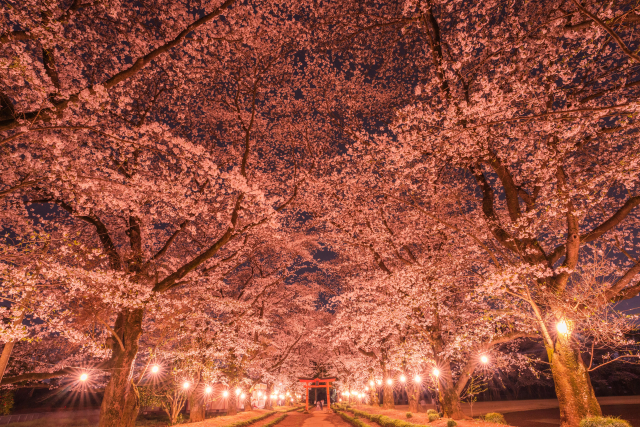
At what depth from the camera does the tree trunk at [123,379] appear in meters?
8.63

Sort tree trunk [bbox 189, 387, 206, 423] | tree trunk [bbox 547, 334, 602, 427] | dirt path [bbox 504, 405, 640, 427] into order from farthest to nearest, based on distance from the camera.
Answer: tree trunk [bbox 189, 387, 206, 423]
dirt path [bbox 504, 405, 640, 427]
tree trunk [bbox 547, 334, 602, 427]

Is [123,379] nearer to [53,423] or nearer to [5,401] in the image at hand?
[53,423]

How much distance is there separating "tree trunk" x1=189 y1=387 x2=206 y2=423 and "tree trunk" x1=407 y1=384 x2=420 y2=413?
13581mm

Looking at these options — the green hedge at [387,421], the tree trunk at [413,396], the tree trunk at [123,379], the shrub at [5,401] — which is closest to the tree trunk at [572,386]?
the green hedge at [387,421]

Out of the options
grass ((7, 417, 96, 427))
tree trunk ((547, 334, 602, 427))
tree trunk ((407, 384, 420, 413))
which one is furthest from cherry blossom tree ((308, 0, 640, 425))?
grass ((7, 417, 96, 427))

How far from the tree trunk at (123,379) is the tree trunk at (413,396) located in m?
17.8

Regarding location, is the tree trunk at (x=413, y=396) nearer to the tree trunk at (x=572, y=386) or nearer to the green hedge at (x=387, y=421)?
the green hedge at (x=387, y=421)

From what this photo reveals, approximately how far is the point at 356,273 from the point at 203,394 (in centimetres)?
1430

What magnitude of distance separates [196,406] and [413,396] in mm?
14729

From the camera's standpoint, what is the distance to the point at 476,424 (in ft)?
35.8

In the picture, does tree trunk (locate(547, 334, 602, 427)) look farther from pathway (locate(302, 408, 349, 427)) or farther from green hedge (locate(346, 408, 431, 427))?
pathway (locate(302, 408, 349, 427))

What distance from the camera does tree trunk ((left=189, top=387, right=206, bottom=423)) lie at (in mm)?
16077

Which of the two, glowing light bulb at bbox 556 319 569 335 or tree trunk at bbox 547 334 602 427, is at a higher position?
glowing light bulb at bbox 556 319 569 335

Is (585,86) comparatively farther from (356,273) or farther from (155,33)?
(356,273)
